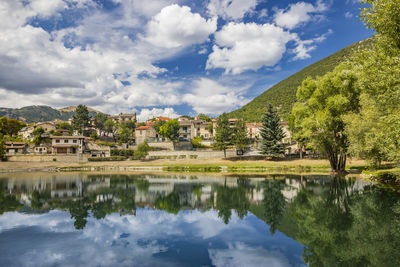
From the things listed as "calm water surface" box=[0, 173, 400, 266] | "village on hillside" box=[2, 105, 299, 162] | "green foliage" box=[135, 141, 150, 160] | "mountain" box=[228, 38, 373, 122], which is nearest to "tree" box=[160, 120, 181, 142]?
"village on hillside" box=[2, 105, 299, 162]

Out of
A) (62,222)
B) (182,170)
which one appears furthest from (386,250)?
(182,170)

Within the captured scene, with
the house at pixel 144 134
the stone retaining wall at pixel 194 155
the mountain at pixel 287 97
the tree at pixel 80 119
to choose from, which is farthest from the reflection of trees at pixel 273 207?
the mountain at pixel 287 97

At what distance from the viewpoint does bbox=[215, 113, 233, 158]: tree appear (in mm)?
68688

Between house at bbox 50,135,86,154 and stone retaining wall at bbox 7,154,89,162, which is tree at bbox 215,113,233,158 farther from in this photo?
house at bbox 50,135,86,154

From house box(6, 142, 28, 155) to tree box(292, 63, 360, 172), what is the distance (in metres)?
79.2

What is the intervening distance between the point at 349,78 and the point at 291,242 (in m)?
30.9

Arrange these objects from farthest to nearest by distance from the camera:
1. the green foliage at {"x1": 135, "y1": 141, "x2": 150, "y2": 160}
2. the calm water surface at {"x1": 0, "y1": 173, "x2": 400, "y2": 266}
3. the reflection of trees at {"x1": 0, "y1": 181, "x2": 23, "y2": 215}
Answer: the green foliage at {"x1": 135, "y1": 141, "x2": 150, "y2": 160} < the reflection of trees at {"x1": 0, "y1": 181, "x2": 23, "y2": 215} < the calm water surface at {"x1": 0, "y1": 173, "x2": 400, "y2": 266}

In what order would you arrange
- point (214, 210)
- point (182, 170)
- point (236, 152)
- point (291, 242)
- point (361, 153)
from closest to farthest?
point (291, 242)
point (214, 210)
point (361, 153)
point (182, 170)
point (236, 152)

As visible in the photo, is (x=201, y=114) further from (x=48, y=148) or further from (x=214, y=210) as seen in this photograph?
(x=214, y=210)

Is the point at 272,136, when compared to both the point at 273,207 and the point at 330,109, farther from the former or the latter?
the point at 273,207

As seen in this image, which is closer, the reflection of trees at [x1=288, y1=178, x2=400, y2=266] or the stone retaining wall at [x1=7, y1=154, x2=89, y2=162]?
the reflection of trees at [x1=288, y1=178, x2=400, y2=266]

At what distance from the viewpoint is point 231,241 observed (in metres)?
12.2

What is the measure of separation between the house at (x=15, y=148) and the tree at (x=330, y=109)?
79210 millimetres

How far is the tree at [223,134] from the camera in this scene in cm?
6869
